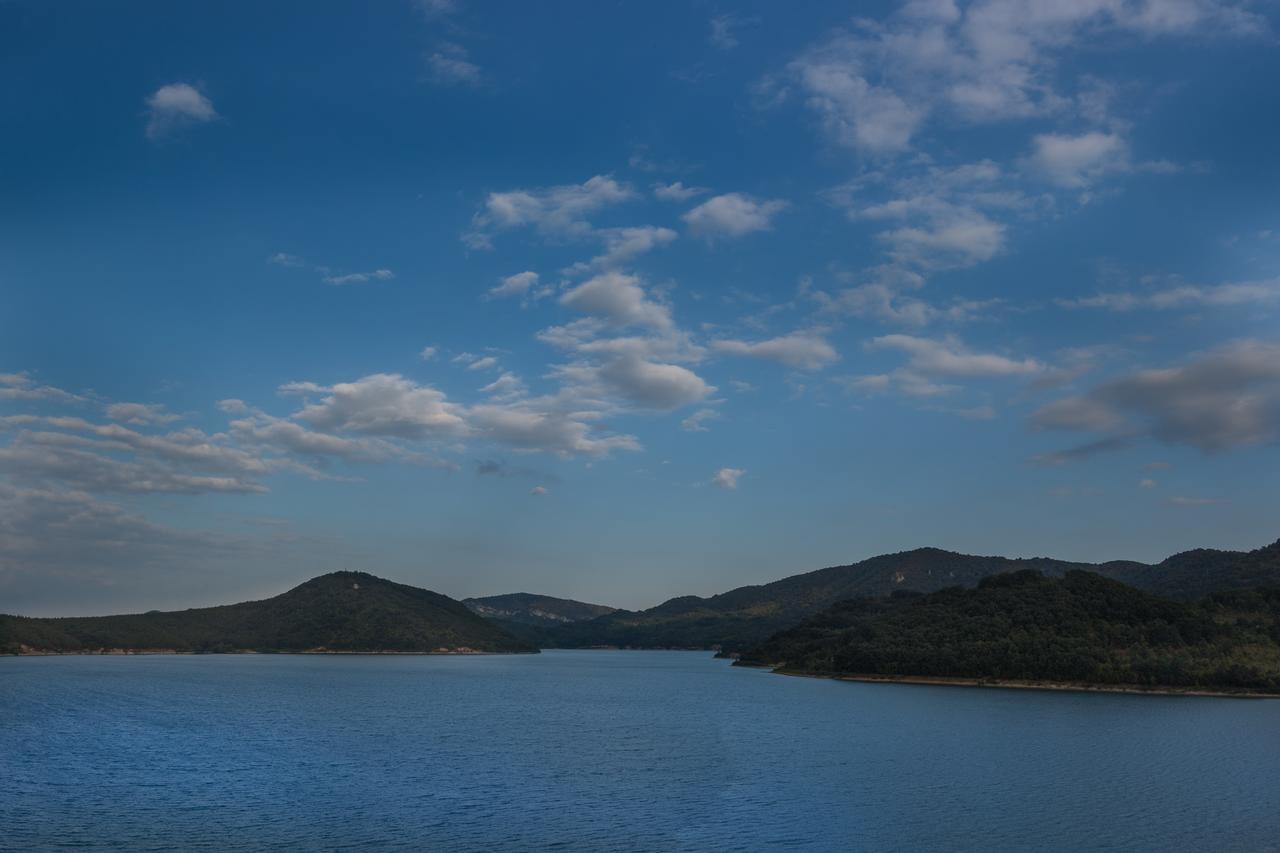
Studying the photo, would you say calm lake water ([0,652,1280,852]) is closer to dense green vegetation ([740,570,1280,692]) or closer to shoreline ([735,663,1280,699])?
shoreline ([735,663,1280,699])

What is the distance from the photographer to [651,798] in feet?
192

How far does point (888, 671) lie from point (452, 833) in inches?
6321

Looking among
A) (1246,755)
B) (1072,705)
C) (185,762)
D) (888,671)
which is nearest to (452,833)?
(185,762)

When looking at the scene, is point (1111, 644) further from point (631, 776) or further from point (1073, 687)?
point (631, 776)

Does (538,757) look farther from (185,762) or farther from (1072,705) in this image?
(1072,705)

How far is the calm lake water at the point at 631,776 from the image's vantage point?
1906 inches

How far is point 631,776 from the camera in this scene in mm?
67188

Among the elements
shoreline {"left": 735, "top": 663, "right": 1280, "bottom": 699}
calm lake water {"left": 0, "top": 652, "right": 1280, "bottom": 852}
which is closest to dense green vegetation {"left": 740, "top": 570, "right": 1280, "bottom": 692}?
shoreline {"left": 735, "top": 663, "right": 1280, "bottom": 699}

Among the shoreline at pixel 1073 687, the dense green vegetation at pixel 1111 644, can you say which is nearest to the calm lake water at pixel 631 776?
the shoreline at pixel 1073 687

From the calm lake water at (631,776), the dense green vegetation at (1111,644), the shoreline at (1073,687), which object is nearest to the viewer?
the calm lake water at (631,776)

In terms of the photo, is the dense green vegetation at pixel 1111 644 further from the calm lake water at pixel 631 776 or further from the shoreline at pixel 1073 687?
the calm lake water at pixel 631 776

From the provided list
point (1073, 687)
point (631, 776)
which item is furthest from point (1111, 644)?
point (631, 776)

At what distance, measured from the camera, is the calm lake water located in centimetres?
4841

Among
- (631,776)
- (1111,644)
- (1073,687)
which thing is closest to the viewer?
(631,776)
